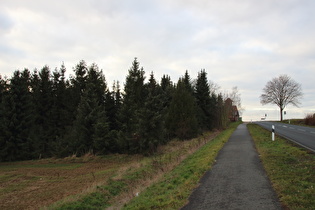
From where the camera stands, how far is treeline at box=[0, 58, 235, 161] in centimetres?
2731

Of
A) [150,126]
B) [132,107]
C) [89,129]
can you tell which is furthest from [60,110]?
[150,126]

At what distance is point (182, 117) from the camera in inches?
1177

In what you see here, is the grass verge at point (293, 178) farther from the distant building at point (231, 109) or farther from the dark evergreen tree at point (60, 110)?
the distant building at point (231, 109)

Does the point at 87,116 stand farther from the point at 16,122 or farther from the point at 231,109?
the point at 231,109

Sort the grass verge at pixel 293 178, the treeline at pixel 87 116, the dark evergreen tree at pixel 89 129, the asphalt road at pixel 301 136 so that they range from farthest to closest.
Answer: the dark evergreen tree at pixel 89 129
the treeline at pixel 87 116
the asphalt road at pixel 301 136
the grass verge at pixel 293 178

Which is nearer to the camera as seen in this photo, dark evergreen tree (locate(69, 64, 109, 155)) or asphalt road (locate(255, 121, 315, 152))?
asphalt road (locate(255, 121, 315, 152))

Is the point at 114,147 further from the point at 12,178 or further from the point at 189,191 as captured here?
the point at 189,191

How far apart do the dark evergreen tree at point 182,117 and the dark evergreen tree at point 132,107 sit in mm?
4299

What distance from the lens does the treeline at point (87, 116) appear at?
27312 mm

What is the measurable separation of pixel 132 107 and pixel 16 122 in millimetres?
15269

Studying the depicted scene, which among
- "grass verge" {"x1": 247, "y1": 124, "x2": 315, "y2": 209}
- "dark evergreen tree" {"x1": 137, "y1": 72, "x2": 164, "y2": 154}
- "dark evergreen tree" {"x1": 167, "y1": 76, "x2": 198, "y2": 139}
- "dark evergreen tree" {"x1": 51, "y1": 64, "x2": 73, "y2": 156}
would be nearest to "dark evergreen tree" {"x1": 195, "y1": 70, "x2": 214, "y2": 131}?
"dark evergreen tree" {"x1": 167, "y1": 76, "x2": 198, "y2": 139}

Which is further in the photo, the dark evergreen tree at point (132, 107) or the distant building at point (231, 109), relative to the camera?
the distant building at point (231, 109)

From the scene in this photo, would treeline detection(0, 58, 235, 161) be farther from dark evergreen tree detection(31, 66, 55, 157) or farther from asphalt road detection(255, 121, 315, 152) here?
asphalt road detection(255, 121, 315, 152)

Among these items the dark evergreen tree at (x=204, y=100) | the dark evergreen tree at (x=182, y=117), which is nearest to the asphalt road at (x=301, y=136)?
the dark evergreen tree at (x=182, y=117)
